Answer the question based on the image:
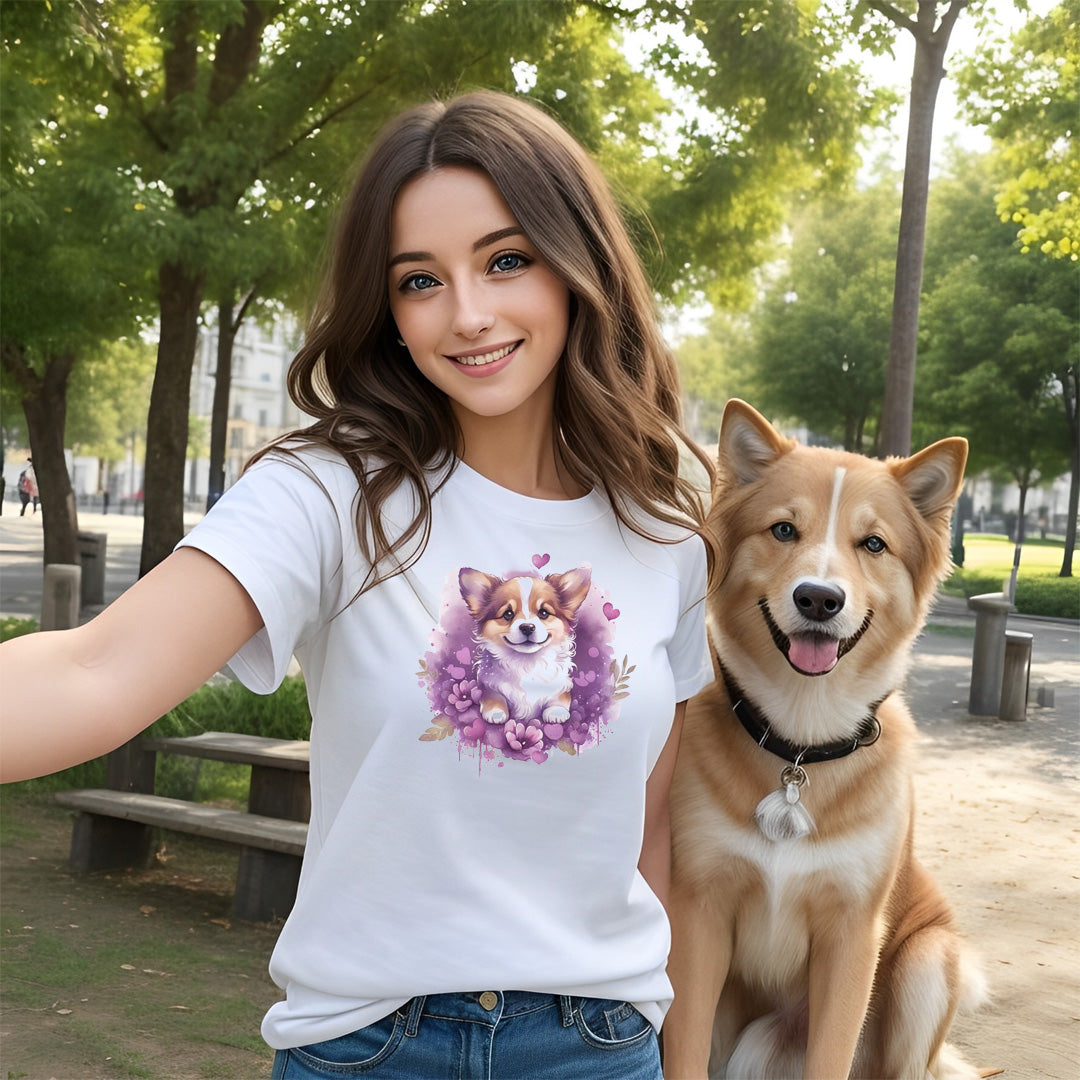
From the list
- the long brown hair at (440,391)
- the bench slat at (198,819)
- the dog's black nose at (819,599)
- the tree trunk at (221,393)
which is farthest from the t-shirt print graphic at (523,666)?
the tree trunk at (221,393)

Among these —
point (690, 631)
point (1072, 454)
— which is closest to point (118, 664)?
point (690, 631)

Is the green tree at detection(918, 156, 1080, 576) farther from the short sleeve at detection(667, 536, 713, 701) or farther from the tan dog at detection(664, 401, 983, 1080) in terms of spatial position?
the short sleeve at detection(667, 536, 713, 701)

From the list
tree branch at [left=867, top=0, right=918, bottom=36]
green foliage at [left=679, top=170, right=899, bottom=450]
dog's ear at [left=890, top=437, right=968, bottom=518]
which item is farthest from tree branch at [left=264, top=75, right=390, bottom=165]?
green foliage at [left=679, top=170, right=899, bottom=450]

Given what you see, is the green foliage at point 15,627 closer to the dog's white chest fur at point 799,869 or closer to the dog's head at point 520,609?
the dog's white chest fur at point 799,869

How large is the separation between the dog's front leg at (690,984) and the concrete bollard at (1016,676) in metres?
7.23

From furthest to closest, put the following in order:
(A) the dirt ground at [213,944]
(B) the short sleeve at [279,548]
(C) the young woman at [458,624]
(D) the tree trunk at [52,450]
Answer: (D) the tree trunk at [52,450] → (A) the dirt ground at [213,944] → (C) the young woman at [458,624] → (B) the short sleeve at [279,548]

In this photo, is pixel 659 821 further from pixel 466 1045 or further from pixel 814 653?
pixel 466 1045

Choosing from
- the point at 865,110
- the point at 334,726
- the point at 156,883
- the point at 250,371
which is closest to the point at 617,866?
the point at 334,726

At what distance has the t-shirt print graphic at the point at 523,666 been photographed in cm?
160

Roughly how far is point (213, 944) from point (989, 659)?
6.88m

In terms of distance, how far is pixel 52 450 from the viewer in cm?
1232

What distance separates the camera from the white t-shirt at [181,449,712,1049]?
1.55 meters

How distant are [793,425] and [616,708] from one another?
77.7 ft

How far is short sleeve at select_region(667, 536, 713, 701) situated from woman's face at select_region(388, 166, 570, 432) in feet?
1.40
